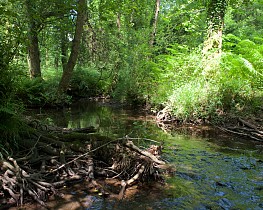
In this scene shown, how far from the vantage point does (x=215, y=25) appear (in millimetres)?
11461

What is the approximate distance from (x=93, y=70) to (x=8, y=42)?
49.5ft

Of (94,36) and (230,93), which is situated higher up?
(94,36)

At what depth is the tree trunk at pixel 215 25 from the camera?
11328 millimetres

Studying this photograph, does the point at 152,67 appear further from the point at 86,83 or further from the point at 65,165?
the point at 65,165

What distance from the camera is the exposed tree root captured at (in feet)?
12.0

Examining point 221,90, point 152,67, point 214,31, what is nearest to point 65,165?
point 221,90

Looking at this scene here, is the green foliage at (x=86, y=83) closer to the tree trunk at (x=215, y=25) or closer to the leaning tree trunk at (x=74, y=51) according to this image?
the leaning tree trunk at (x=74, y=51)

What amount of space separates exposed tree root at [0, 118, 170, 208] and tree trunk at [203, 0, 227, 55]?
25.4 feet

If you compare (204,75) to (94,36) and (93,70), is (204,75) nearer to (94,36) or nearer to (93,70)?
(94,36)

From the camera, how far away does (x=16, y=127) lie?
4.57 meters

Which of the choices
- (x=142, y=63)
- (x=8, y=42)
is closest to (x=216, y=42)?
(x=142, y=63)

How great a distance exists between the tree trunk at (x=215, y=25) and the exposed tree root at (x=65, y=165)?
7.73m

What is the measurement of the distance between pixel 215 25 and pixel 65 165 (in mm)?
9793

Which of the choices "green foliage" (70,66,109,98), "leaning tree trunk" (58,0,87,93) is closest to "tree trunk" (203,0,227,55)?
"leaning tree trunk" (58,0,87,93)
